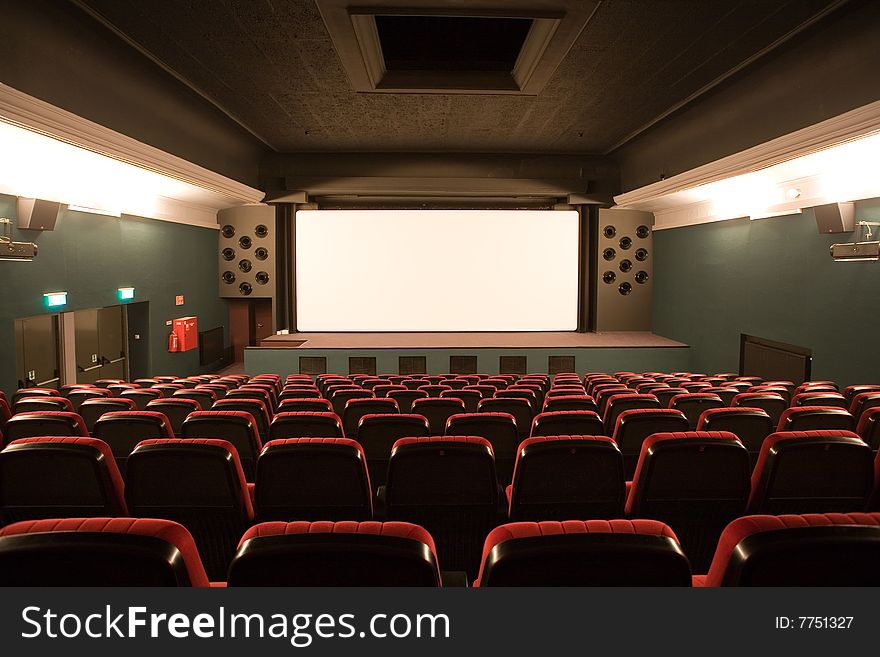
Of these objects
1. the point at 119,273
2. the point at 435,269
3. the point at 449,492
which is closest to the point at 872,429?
the point at 449,492

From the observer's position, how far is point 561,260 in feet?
47.1

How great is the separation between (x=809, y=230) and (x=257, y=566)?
9866mm

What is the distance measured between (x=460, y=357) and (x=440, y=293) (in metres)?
2.48

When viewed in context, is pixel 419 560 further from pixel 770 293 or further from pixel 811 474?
pixel 770 293

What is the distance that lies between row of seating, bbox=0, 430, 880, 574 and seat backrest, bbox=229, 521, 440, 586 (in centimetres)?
129

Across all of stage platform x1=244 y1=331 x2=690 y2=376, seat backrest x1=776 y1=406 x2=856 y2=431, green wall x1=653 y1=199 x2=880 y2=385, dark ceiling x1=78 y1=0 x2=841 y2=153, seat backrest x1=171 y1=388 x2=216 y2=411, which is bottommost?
stage platform x1=244 y1=331 x2=690 y2=376

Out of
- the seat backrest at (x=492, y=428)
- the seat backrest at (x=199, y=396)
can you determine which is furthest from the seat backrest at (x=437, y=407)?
the seat backrest at (x=199, y=396)

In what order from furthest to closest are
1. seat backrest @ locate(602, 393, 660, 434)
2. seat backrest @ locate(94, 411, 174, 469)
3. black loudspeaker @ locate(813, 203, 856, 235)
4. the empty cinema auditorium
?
black loudspeaker @ locate(813, 203, 856, 235) → seat backrest @ locate(602, 393, 660, 434) → seat backrest @ locate(94, 411, 174, 469) → the empty cinema auditorium

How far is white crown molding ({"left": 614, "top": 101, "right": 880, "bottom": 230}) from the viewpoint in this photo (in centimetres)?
632

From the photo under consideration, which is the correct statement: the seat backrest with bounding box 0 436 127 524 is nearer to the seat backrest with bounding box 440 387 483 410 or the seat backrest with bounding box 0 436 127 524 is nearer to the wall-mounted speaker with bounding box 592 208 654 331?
the seat backrest with bounding box 440 387 483 410

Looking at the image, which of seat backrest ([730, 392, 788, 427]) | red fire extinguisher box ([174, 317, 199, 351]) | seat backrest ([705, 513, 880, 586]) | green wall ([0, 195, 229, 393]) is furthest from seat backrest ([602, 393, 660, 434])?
red fire extinguisher box ([174, 317, 199, 351])

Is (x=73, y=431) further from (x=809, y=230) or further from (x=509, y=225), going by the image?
(x=509, y=225)
